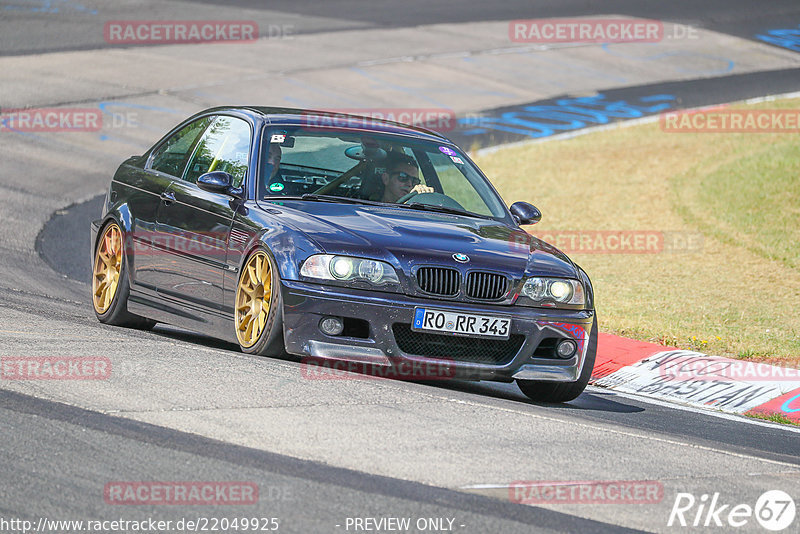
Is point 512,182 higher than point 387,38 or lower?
lower

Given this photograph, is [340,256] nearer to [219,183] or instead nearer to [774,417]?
[219,183]

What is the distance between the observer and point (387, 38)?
30.9m

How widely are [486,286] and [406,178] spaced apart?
142 centimetres

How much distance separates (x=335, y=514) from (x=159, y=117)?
17.8 meters

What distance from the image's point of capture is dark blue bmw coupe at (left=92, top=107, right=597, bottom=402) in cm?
737

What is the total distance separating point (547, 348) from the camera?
307 inches

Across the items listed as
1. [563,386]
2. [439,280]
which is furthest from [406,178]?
Answer: [563,386]

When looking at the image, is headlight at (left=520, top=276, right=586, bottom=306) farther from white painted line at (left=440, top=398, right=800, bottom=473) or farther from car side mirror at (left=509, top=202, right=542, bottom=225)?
car side mirror at (left=509, top=202, right=542, bottom=225)

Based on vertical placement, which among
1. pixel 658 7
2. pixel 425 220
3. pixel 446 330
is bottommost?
pixel 446 330

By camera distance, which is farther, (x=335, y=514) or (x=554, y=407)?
(x=554, y=407)

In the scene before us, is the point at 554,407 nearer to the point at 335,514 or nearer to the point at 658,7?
the point at 335,514

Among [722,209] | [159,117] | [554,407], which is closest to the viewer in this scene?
[554,407]

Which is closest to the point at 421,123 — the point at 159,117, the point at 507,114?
the point at 507,114

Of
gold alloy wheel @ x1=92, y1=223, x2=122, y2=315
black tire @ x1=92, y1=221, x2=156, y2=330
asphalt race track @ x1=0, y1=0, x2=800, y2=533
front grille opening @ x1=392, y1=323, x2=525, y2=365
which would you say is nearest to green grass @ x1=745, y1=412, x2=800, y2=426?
asphalt race track @ x1=0, y1=0, x2=800, y2=533
